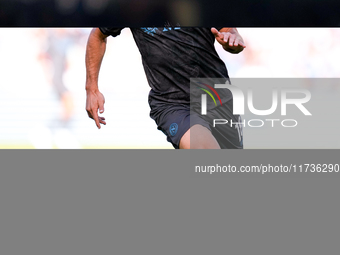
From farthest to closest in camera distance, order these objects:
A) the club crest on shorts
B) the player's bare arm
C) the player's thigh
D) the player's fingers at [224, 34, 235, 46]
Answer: the player's bare arm
the club crest on shorts
the player's thigh
the player's fingers at [224, 34, 235, 46]

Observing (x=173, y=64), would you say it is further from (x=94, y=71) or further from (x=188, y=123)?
(x=94, y=71)

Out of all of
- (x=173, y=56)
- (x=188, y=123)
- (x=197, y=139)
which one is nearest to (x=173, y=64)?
(x=173, y=56)

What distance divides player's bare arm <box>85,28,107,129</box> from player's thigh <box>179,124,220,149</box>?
0.76 m

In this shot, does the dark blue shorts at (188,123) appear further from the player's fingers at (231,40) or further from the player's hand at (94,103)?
the player's fingers at (231,40)

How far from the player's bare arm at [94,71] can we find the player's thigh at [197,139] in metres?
0.76

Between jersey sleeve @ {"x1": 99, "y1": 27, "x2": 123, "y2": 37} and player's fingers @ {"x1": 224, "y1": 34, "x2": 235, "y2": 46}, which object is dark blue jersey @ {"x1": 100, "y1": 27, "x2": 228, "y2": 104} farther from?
player's fingers @ {"x1": 224, "y1": 34, "x2": 235, "y2": 46}

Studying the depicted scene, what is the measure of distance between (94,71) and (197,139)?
1.11m

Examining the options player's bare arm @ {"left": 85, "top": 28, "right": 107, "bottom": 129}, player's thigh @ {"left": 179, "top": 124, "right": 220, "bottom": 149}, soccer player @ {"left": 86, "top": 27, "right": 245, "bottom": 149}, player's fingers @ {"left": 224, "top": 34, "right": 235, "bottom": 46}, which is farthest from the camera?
player's bare arm @ {"left": 85, "top": 28, "right": 107, "bottom": 129}

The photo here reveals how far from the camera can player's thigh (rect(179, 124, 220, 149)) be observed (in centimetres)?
220

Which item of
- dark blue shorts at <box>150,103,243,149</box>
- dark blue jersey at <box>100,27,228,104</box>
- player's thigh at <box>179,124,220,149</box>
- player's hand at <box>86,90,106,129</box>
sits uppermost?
dark blue jersey at <box>100,27,228,104</box>

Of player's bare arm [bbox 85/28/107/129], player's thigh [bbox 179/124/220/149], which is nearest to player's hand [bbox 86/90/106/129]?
player's bare arm [bbox 85/28/107/129]

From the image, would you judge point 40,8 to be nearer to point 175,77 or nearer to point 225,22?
point 175,77

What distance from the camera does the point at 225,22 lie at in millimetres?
2354

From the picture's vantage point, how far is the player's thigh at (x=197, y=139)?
7.22 feet
